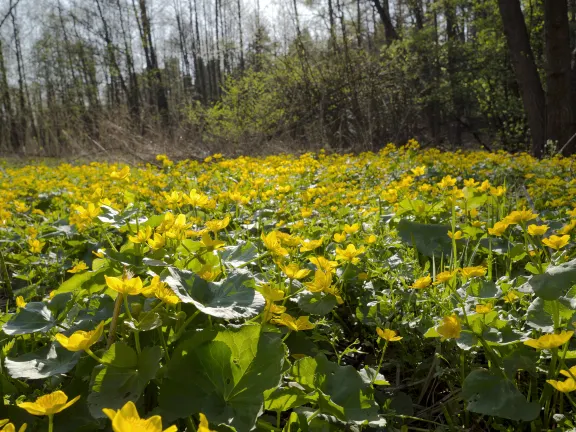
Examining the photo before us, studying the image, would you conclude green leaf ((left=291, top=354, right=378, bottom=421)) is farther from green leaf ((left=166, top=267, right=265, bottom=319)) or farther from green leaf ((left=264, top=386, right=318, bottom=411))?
green leaf ((left=166, top=267, right=265, bottom=319))

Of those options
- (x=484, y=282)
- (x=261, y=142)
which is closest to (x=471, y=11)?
(x=261, y=142)

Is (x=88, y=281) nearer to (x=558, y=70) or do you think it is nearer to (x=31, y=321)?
(x=31, y=321)

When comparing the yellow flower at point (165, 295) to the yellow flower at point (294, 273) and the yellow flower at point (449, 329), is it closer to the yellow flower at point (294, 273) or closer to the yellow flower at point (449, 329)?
the yellow flower at point (294, 273)

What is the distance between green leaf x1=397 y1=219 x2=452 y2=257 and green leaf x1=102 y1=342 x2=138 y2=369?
1.30 metres

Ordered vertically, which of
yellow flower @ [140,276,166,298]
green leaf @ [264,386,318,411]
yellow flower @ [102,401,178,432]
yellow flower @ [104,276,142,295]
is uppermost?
yellow flower @ [104,276,142,295]

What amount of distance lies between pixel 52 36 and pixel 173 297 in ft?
109

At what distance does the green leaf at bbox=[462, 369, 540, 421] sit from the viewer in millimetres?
938

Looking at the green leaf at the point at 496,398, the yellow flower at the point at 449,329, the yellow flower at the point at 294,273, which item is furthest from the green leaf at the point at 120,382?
the green leaf at the point at 496,398

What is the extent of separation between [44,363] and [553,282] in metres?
1.17

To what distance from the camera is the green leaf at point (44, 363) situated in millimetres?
914

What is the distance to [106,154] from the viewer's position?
33.1 ft

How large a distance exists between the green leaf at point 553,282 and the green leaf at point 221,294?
630 millimetres

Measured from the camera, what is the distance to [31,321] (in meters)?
1.08

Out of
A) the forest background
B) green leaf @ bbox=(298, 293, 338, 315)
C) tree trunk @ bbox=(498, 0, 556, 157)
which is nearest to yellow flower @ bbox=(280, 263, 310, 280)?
green leaf @ bbox=(298, 293, 338, 315)
